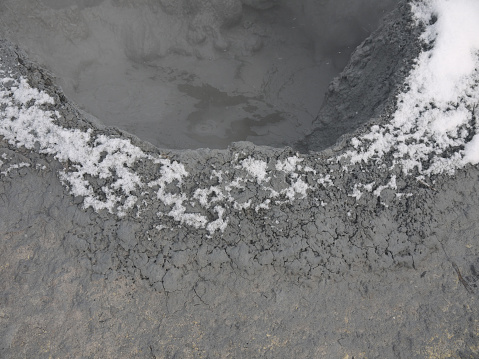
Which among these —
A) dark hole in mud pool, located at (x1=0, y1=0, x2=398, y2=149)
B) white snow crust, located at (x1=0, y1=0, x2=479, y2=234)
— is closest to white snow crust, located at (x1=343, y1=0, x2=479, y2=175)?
white snow crust, located at (x1=0, y1=0, x2=479, y2=234)

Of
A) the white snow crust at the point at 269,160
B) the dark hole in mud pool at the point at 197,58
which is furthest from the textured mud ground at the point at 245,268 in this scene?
the dark hole in mud pool at the point at 197,58

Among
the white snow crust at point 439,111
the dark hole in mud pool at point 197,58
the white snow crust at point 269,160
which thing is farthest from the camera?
the dark hole in mud pool at point 197,58

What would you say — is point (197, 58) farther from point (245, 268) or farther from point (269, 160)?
point (245, 268)

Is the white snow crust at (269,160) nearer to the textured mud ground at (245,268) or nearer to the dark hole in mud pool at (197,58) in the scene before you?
the textured mud ground at (245,268)

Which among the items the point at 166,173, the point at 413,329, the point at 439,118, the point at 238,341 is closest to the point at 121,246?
the point at 166,173

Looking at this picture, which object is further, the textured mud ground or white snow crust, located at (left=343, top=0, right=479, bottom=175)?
white snow crust, located at (left=343, top=0, right=479, bottom=175)

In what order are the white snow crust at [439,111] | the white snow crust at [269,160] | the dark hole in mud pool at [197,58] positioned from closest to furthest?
the white snow crust at [269,160] < the white snow crust at [439,111] < the dark hole in mud pool at [197,58]

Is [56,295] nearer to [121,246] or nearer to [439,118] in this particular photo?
[121,246]

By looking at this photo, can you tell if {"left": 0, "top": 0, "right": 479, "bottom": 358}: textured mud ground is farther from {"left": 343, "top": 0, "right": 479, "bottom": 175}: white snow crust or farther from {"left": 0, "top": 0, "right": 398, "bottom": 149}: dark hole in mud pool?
{"left": 0, "top": 0, "right": 398, "bottom": 149}: dark hole in mud pool
